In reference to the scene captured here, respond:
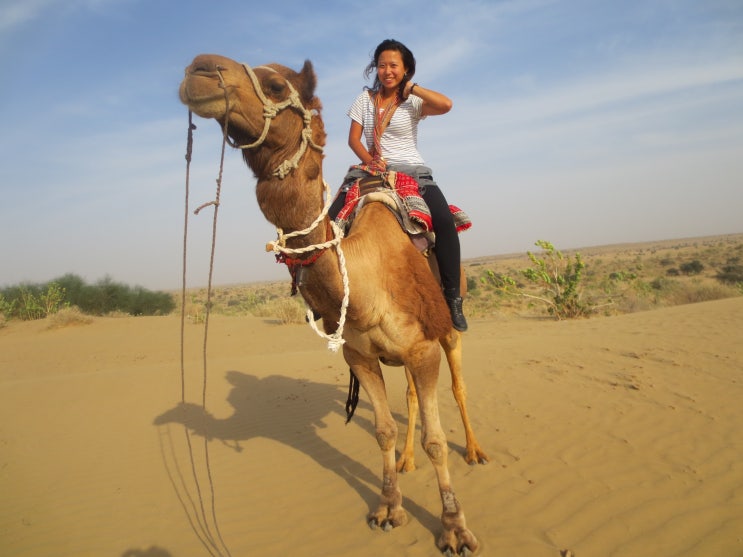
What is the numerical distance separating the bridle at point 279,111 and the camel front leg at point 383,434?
1.73 m

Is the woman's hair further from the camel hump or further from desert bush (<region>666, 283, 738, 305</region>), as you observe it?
desert bush (<region>666, 283, 738, 305</region>)

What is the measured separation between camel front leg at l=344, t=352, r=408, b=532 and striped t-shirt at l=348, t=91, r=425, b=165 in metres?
1.76

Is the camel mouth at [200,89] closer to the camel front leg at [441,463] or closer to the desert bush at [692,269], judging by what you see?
the camel front leg at [441,463]

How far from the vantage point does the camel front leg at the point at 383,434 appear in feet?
11.4

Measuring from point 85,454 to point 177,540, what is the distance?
277 centimetres

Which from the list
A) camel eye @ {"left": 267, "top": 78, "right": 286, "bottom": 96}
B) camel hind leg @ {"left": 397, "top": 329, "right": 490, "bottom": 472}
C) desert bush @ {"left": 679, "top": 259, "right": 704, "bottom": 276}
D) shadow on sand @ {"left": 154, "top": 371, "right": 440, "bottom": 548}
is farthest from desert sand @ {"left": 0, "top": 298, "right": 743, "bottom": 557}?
desert bush @ {"left": 679, "top": 259, "right": 704, "bottom": 276}

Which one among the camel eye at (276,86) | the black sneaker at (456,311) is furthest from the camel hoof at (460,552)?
the camel eye at (276,86)

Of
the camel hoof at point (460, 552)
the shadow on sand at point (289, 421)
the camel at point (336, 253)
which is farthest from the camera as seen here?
the shadow on sand at point (289, 421)

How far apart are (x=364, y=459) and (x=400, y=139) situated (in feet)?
11.3

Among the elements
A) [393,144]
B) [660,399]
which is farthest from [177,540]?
[660,399]

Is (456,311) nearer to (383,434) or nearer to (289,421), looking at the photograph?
(383,434)

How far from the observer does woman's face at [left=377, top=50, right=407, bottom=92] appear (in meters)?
3.29

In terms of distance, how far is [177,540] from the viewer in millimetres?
3619

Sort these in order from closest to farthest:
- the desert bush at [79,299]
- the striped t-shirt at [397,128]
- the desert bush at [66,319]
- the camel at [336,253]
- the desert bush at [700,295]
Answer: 1. the camel at [336,253]
2. the striped t-shirt at [397,128]
3. the desert bush at [66,319]
4. the desert bush at [700,295]
5. the desert bush at [79,299]
